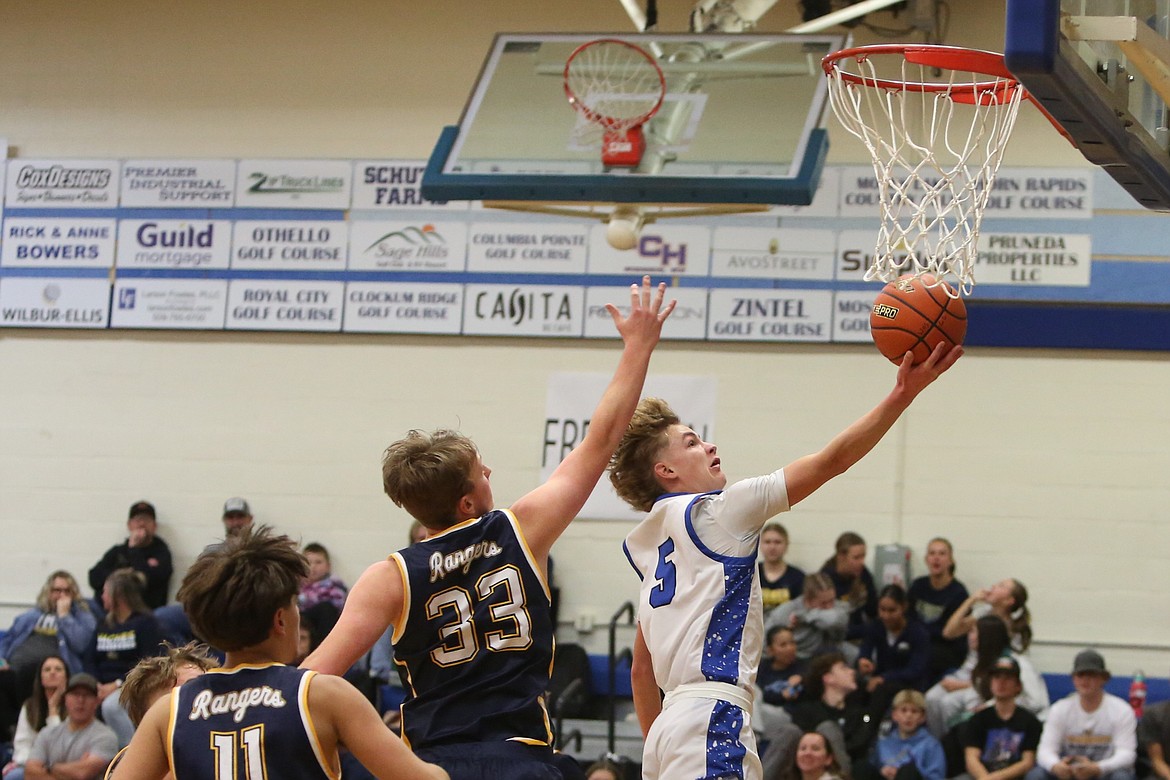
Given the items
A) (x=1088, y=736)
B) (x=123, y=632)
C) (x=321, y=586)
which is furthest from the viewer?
(x=321, y=586)

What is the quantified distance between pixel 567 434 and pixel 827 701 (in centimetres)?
332

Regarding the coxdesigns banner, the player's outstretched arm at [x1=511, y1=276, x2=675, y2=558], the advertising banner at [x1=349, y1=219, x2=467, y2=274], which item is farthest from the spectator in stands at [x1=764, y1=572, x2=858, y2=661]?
the player's outstretched arm at [x1=511, y1=276, x2=675, y2=558]

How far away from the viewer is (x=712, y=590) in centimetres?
378

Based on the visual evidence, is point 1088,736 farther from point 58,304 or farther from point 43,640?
point 58,304

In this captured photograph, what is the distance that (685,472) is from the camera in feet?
13.2

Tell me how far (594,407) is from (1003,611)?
3523 millimetres

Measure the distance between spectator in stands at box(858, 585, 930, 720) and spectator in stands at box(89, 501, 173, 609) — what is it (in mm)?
5635

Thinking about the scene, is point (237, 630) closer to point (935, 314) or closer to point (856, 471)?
point (935, 314)

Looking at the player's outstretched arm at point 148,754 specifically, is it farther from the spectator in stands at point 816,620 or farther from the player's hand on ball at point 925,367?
the spectator in stands at point 816,620

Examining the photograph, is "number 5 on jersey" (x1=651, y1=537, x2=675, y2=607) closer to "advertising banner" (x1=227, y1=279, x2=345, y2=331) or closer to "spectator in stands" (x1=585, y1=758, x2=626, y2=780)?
"spectator in stands" (x1=585, y1=758, x2=626, y2=780)

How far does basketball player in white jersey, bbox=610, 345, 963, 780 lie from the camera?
144 inches

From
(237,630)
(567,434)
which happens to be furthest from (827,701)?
(237,630)

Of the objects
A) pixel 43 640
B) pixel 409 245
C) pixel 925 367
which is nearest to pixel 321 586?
pixel 43 640

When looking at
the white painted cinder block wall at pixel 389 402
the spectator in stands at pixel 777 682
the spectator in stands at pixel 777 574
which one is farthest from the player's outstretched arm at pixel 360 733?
the white painted cinder block wall at pixel 389 402
